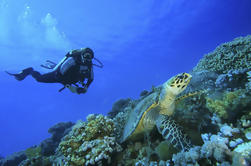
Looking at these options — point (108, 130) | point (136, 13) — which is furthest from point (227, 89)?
point (136, 13)

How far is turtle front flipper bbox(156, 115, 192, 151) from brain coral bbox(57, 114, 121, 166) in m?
1.14

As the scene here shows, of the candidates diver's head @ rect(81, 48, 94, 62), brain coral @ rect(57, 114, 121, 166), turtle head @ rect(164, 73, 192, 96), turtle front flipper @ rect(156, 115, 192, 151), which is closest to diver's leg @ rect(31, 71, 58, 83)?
diver's head @ rect(81, 48, 94, 62)

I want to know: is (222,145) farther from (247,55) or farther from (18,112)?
(18,112)

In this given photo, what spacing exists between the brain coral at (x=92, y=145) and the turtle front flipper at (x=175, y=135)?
1.14 m

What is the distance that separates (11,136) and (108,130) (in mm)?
123149

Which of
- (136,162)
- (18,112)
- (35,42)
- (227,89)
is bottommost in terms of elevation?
(136,162)

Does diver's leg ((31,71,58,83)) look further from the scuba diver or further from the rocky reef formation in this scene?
the rocky reef formation

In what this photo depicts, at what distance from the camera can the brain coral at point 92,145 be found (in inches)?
97.9

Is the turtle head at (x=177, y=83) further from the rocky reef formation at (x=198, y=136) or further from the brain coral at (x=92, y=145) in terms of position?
the brain coral at (x=92, y=145)

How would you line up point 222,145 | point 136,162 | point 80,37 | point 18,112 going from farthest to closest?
point 18,112
point 80,37
point 136,162
point 222,145

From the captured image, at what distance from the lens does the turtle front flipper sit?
1905mm

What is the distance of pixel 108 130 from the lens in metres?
3.12

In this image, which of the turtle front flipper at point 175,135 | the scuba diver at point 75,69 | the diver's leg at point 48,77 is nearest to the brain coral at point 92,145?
the turtle front flipper at point 175,135

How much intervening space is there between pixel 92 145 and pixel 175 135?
163 centimetres
